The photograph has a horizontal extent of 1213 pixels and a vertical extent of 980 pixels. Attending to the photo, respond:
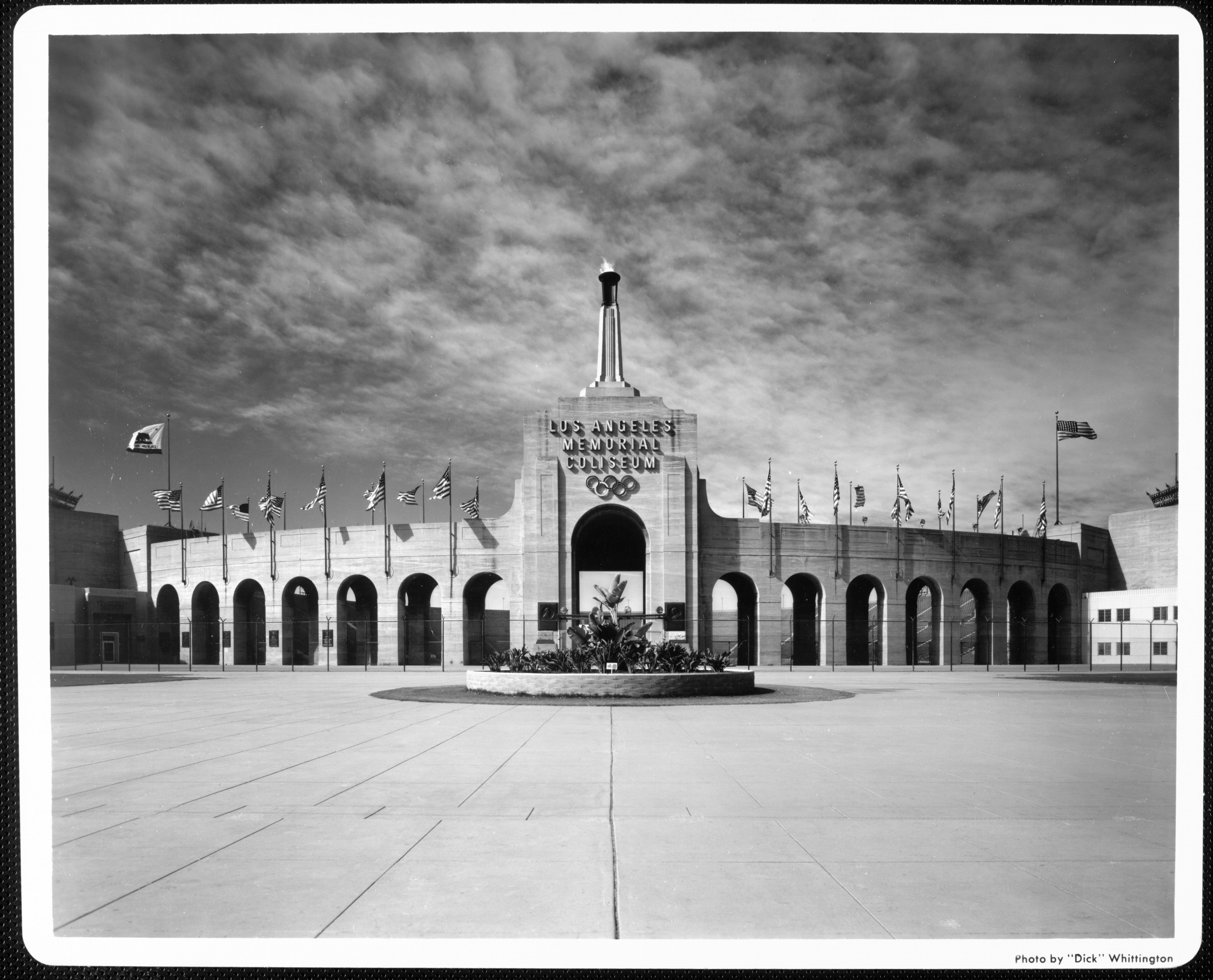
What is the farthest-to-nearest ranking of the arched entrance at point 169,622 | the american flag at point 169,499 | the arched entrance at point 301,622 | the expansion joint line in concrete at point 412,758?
the arched entrance at point 169,622
the arched entrance at point 301,622
the american flag at point 169,499
the expansion joint line in concrete at point 412,758


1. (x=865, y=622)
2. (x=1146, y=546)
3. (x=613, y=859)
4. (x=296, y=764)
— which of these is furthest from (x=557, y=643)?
(x=1146, y=546)

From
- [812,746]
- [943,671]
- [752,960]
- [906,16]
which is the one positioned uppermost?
[906,16]

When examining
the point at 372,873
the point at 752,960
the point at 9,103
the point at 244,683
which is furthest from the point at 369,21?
the point at 244,683

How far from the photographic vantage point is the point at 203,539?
→ 5784 centimetres

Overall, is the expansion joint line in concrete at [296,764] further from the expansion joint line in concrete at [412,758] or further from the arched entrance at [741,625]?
the arched entrance at [741,625]

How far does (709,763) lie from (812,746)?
2.43 meters

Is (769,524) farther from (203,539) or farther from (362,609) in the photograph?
(203,539)

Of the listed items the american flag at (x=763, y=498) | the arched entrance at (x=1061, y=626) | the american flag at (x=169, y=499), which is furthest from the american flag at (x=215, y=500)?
the arched entrance at (x=1061, y=626)

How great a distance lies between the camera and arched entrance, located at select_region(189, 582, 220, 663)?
58.6m

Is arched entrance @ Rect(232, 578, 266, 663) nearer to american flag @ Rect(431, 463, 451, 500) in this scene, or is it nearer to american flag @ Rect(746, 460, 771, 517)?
american flag @ Rect(431, 463, 451, 500)

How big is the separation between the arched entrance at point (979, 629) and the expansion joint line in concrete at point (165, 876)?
5166cm

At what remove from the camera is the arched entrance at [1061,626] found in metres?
60.3

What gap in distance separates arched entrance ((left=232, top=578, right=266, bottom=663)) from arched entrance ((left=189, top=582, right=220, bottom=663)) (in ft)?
6.56

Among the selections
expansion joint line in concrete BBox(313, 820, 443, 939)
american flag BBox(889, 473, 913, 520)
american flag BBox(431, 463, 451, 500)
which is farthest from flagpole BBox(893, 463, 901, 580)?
expansion joint line in concrete BBox(313, 820, 443, 939)
